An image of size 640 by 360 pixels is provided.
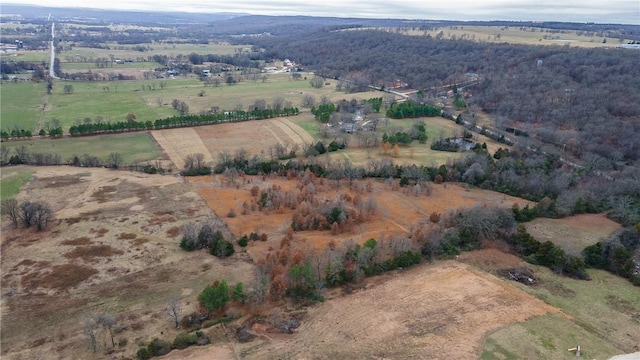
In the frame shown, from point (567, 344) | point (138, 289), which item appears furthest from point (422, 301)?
point (138, 289)

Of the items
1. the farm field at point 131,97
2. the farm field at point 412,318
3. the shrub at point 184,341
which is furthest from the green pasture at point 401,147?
the shrub at point 184,341

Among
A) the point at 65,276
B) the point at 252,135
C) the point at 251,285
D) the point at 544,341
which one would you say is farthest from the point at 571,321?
the point at 252,135

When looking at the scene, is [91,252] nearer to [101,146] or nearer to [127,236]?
[127,236]

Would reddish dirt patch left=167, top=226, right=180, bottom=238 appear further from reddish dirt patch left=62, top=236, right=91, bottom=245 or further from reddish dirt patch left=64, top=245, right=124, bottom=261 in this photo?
reddish dirt patch left=62, top=236, right=91, bottom=245

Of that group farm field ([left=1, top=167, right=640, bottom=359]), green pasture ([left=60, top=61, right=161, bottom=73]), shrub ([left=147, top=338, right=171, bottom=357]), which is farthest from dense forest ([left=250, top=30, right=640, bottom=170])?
shrub ([left=147, top=338, right=171, bottom=357])

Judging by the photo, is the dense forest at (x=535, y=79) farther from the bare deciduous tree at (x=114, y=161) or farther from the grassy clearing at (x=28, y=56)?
the grassy clearing at (x=28, y=56)

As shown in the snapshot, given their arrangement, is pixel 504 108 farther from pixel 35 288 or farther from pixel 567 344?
pixel 35 288
